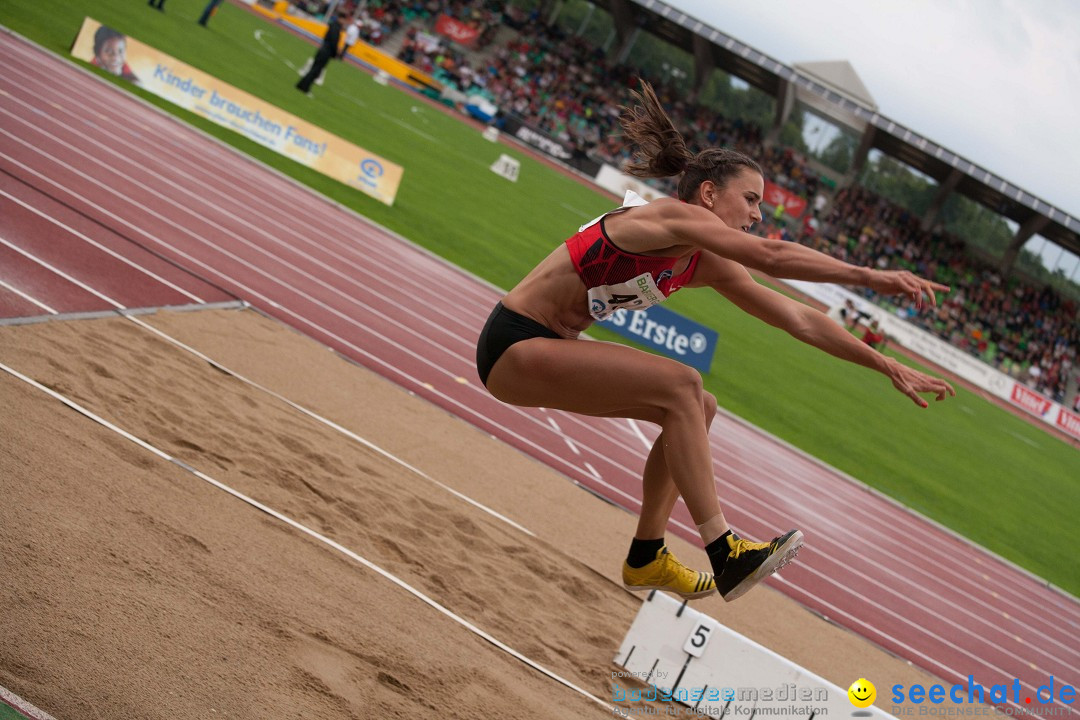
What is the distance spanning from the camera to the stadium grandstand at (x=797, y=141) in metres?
34.6

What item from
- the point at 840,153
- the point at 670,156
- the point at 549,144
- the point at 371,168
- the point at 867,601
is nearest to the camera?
the point at 670,156

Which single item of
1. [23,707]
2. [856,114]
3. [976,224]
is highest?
[856,114]

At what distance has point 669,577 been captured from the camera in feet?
14.5

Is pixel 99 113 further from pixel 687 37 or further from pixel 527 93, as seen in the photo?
pixel 687 37

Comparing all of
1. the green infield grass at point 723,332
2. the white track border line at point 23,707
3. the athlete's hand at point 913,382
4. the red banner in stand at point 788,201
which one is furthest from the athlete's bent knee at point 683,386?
the red banner in stand at point 788,201

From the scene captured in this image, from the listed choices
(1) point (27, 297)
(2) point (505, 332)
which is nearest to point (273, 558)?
(2) point (505, 332)

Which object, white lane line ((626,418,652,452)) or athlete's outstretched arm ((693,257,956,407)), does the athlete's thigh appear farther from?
white lane line ((626,418,652,452))

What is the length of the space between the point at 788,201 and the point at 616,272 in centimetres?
3772

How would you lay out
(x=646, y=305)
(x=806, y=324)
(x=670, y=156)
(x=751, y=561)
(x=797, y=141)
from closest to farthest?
(x=751, y=561), (x=806, y=324), (x=646, y=305), (x=670, y=156), (x=797, y=141)

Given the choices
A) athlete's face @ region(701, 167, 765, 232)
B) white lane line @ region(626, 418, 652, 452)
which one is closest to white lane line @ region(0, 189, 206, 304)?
white lane line @ region(626, 418, 652, 452)

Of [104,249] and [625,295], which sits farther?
[104,249]

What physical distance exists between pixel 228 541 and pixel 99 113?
10811mm

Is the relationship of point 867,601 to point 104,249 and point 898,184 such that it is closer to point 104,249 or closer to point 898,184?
point 104,249

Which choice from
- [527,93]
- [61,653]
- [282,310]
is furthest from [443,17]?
[61,653]
